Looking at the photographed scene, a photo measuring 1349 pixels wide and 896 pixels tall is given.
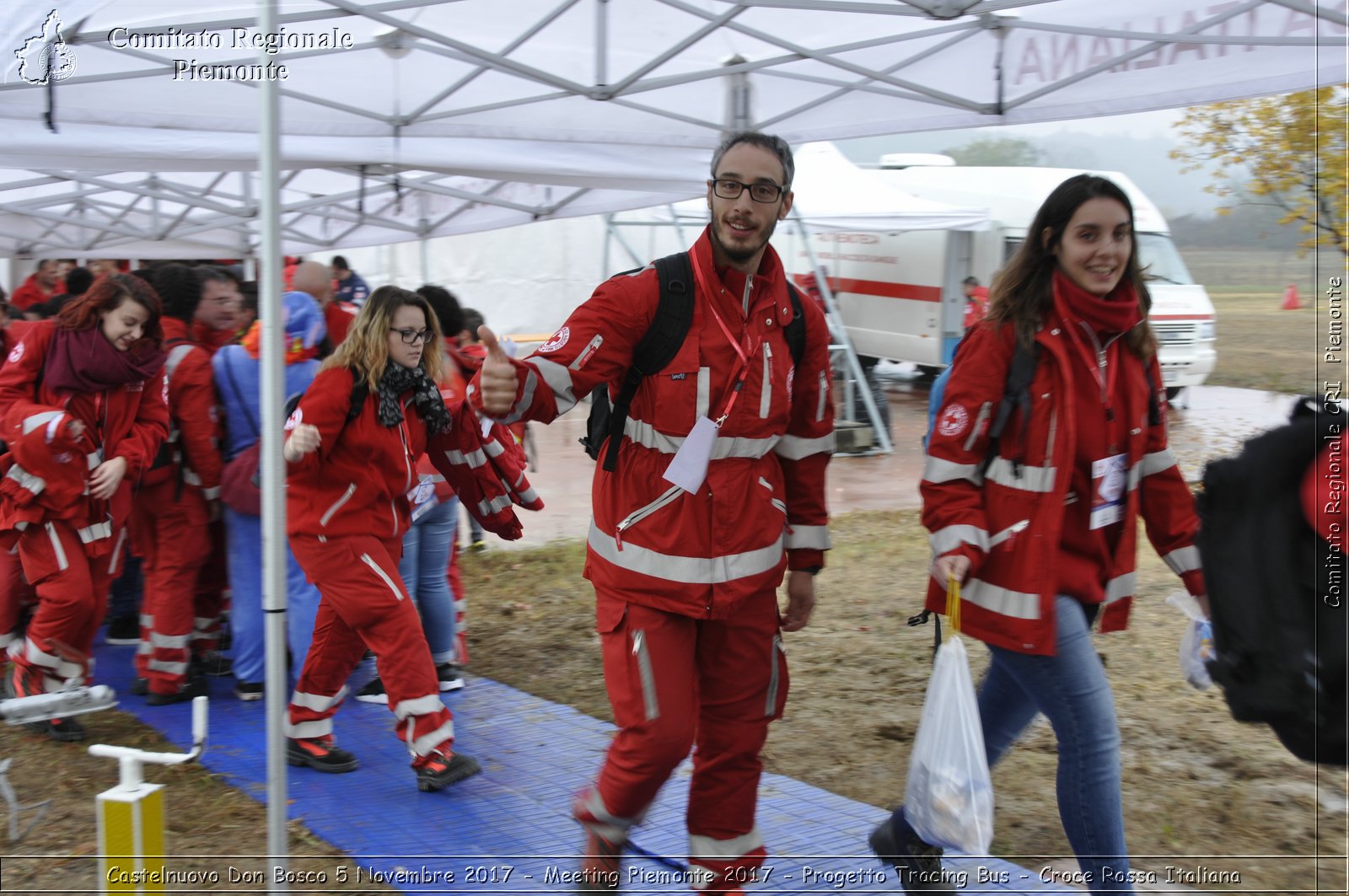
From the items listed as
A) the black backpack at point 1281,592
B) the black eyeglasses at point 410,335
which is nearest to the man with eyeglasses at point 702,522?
the black backpack at point 1281,592

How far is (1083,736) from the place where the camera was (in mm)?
3016

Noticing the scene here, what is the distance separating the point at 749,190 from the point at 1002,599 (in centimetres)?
126

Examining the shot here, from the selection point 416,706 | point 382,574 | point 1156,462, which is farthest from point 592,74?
point 1156,462

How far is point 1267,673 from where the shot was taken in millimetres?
2150

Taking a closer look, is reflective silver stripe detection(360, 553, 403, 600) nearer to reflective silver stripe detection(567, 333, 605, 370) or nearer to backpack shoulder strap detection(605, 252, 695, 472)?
backpack shoulder strap detection(605, 252, 695, 472)

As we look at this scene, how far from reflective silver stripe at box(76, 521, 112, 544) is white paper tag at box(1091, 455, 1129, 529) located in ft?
13.6

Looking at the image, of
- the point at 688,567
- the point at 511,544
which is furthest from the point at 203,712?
the point at 511,544

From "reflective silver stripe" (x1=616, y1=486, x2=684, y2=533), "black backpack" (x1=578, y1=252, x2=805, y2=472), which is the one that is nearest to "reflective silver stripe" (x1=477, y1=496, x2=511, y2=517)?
"black backpack" (x1=578, y1=252, x2=805, y2=472)

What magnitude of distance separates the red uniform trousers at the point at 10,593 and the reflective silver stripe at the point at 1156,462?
4.71m

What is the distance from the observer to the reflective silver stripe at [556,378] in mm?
2838

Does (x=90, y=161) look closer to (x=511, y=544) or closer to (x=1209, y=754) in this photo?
(x=511, y=544)

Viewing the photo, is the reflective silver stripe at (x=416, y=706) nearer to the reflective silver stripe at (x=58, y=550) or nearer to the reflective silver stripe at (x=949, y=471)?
the reflective silver stripe at (x=58, y=550)

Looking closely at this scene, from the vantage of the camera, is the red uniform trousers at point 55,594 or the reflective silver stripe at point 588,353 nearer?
the reflective silver stripe at point 588,353

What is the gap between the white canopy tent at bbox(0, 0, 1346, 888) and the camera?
4.87m
